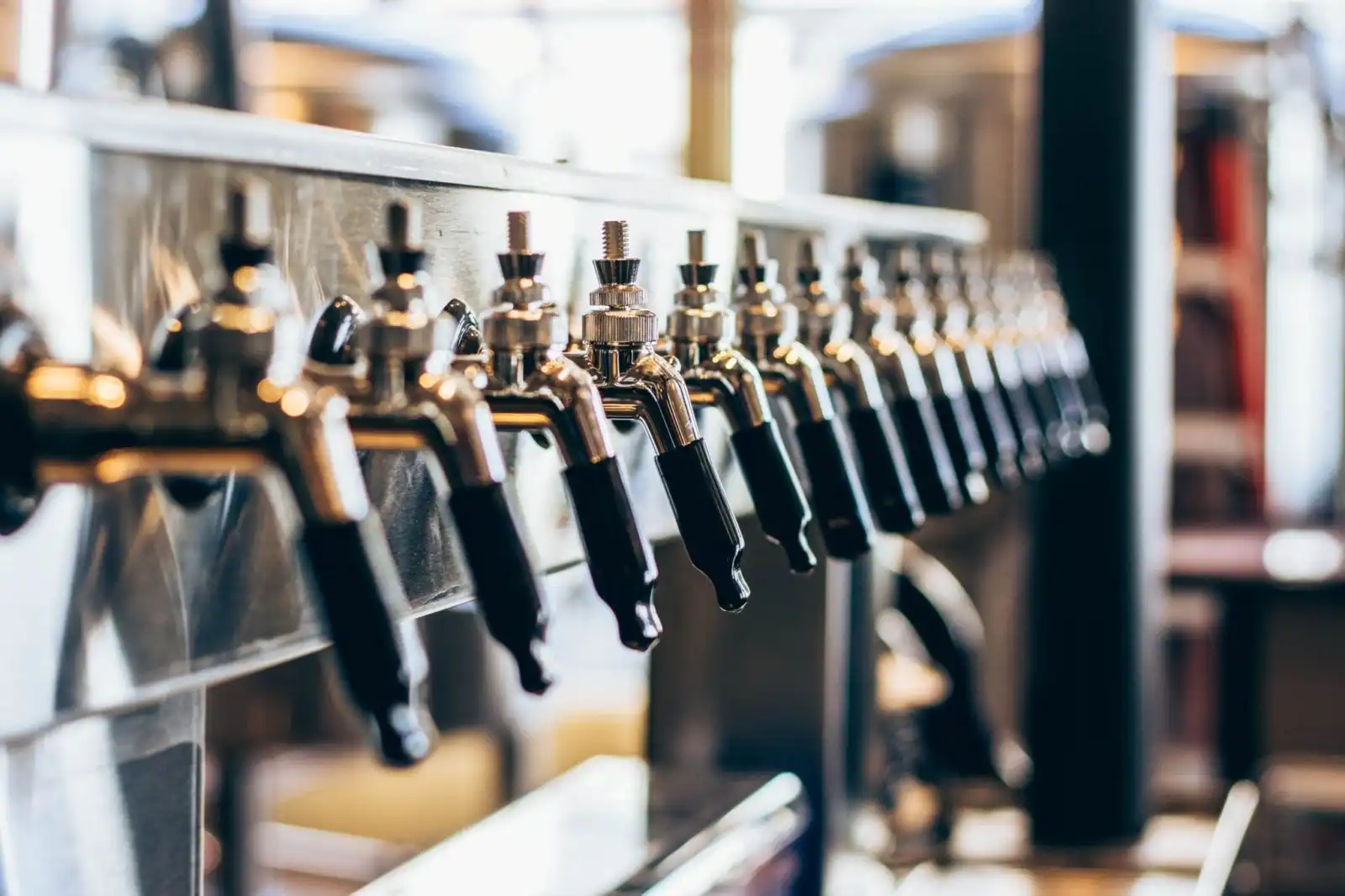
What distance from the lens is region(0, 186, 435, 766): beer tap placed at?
473 mm

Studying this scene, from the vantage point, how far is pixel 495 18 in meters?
4.24

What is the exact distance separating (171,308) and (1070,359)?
1325 mm

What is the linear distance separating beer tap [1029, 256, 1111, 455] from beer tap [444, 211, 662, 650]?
1.03 m

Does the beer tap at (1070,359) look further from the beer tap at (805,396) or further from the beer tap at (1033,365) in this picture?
the beer tap at (805,396)

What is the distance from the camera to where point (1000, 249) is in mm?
5273

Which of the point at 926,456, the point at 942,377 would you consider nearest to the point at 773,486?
the point at 926,456

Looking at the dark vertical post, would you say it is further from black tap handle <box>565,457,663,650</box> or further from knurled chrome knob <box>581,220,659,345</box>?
black tap handle <box>565,457,663,650</box>

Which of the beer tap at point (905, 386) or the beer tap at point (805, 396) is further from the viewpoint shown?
the beer tap at point (905, 386)

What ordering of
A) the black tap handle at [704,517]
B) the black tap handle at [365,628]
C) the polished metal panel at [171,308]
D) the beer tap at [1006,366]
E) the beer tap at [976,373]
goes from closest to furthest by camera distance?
the black tap handle at [365,628]
the polished metal panel at [171,308]
the black tap handle at [704,517]
the beer tap at [976,373]
the beer tap at [1006,366]

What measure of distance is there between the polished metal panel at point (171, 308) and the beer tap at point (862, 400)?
8.5 inches

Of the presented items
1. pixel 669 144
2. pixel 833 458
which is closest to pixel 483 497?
pixel 833 458

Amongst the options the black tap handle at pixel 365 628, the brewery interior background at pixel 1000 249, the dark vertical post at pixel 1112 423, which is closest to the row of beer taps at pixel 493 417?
the black tap handle at pixel 365 628

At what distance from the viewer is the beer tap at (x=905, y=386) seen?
100 cm

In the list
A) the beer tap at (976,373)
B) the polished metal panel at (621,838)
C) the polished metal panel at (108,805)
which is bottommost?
the polished metal panel at (621,838)
